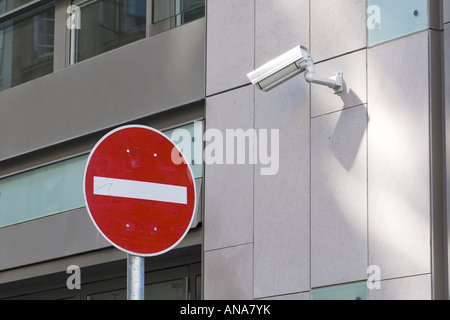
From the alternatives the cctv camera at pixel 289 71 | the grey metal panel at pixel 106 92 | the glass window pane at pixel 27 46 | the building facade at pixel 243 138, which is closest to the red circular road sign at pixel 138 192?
the building facade at pixel 243 138

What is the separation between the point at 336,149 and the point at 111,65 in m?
3.36

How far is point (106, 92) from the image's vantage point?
1095 centimetres

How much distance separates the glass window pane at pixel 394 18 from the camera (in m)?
8.05

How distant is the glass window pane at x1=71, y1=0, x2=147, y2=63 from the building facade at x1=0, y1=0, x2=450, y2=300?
0.02m

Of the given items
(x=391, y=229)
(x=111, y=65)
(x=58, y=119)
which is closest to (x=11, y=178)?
(x=58, y=119)

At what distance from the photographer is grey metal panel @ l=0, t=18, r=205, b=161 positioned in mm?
10188

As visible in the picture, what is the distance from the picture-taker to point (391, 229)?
7.86m

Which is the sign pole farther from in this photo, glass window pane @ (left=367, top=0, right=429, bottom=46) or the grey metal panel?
the grey metal panel

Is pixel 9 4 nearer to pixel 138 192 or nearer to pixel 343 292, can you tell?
pixel 343 292

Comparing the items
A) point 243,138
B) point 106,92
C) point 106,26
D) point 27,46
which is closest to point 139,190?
point 243,138

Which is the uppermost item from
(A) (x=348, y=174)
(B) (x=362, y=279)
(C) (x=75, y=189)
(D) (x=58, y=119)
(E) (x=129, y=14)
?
(E) (x=129, y=14)

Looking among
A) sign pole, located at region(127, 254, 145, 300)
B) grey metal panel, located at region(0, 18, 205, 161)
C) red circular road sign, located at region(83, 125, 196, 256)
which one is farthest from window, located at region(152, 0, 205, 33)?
sign pole, located at region(127, 254, 145, 300)

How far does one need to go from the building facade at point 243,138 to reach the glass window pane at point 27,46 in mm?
21

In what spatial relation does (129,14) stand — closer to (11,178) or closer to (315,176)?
Answer: (11,178)
